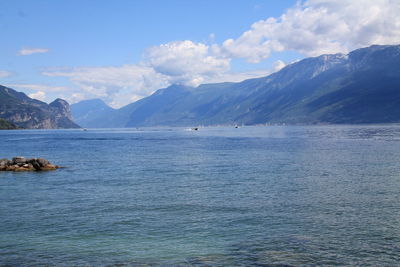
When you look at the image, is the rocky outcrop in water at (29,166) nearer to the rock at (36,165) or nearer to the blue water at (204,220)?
the rock at (36,165)

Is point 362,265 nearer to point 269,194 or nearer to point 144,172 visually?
point 269,194

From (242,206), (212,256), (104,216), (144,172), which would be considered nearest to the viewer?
(212,256)

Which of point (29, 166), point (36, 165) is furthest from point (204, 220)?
point (29, 166)

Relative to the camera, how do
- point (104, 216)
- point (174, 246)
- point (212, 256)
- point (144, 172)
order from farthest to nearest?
point (144, 172) < point (104, 216) < point (174, 246) < point (212, 256)

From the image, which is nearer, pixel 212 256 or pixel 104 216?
pixel 212 256

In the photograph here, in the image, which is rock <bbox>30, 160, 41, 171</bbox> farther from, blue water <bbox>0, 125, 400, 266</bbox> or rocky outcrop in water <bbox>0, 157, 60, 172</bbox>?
blue water <bbox>0, 125, 400, 266</bbox>

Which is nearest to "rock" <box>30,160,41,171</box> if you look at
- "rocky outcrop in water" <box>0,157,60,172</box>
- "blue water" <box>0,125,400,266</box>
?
"rocky outcrop in water" <box>0,157,60,172</box>

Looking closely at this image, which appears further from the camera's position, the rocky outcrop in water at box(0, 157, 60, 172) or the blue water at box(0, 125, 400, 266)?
the rocky outcrop in water at box(0, 157, 60, 172)

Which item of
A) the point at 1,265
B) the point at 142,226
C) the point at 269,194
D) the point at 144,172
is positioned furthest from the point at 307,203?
the point at 144,172

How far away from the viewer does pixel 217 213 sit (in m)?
39.5

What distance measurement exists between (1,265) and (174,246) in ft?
40.5

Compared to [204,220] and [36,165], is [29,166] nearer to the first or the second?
[36,165]

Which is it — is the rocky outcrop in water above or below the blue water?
above

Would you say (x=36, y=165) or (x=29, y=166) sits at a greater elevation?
(x=36, y=165)
